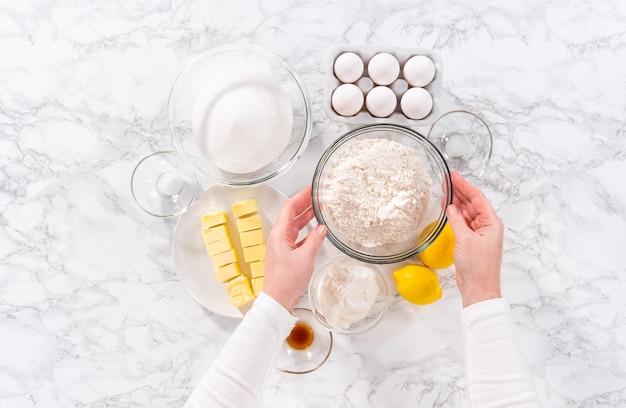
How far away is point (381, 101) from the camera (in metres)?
1.23

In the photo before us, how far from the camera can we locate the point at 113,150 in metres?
1.44

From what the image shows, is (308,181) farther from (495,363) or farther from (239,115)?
(495,363)

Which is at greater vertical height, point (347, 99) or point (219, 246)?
point (347, 99)

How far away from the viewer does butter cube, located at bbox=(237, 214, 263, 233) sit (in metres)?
1.35

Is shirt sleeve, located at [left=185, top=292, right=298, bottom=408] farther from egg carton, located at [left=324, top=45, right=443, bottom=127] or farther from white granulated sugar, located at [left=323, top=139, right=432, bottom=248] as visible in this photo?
egg carton, located at [left=324, top=45, right=443, bottom=127]

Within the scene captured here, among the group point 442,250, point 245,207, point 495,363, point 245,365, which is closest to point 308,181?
point 245,207

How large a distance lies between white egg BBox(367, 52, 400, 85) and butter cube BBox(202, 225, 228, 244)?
0.59 m

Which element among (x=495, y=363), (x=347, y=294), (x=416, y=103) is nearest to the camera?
(x=495, y=363)

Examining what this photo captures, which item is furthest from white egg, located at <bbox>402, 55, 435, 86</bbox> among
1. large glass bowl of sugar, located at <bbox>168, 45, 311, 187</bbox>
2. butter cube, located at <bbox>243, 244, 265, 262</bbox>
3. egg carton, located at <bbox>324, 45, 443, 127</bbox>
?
butter cube, located at <bbox>243, 244, 265, 262</bbox>

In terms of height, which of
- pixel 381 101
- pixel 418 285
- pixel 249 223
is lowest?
pixel 418 285

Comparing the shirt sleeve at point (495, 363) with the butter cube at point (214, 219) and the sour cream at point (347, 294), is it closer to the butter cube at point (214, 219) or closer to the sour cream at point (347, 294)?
the sour cream at point (347, 294)

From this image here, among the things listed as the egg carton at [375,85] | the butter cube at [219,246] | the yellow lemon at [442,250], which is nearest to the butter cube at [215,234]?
the butter cube at [219,246]

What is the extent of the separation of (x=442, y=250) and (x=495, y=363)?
1.10 feet

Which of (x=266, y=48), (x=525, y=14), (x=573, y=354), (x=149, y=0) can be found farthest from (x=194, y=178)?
(x=573, y=354)
